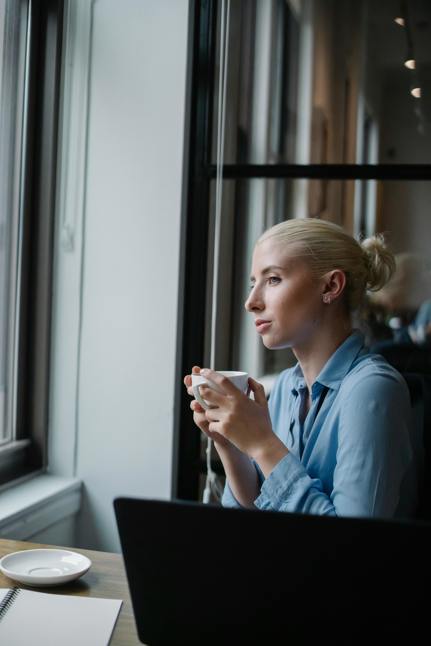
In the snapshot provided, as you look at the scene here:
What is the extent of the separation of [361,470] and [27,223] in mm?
1466

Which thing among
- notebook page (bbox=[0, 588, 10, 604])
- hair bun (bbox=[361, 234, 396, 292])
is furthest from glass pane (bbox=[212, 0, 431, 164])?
notebook page (bbox=[0, 588, 10, 604])

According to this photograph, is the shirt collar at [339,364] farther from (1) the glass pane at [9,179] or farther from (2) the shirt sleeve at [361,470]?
(1) the glass pane at [9,179]

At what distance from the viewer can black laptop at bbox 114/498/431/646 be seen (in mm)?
721

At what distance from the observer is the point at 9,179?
2240mm

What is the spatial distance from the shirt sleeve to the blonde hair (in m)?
0.27

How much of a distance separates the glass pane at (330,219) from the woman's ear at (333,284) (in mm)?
730

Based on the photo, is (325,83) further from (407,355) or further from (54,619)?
(54,619)

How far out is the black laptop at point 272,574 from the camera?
0.72 meters

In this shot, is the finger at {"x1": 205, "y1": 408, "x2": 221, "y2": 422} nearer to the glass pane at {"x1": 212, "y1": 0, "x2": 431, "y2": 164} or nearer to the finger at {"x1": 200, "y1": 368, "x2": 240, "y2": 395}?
the finger at {"x1": 200, "y1": 368, "x2": 240, "y2": 395}

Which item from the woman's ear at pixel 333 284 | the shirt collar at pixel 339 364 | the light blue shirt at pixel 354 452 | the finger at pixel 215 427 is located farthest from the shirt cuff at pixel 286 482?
the woman's ear at pixel 333 284

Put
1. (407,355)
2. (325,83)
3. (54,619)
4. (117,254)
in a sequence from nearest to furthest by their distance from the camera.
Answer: (54,619) < (407,355) < (117,254) < (325,83)

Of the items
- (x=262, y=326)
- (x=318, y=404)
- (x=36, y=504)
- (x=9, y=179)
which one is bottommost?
(x=36, y=504)

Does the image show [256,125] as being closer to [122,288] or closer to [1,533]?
[122,288]

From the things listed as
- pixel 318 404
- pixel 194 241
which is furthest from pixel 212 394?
pixel 194 241
